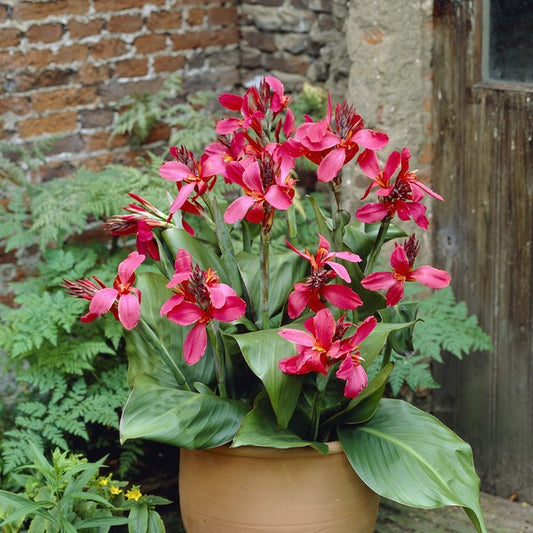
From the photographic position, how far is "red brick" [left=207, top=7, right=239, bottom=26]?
3.89 meters

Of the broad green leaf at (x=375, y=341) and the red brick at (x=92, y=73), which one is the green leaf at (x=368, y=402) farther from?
the red brick at (x=92, y=73)

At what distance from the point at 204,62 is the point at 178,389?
1.89 m

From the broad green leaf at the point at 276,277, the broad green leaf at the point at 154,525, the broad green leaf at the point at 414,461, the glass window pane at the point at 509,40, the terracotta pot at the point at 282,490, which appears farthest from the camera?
the glass window pane at the point at 509,40

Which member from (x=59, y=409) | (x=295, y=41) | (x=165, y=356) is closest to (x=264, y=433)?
(x=165, y=356)

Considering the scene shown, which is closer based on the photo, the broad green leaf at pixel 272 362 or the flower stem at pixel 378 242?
the broad green leaf at pixel 272 362

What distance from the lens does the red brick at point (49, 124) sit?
3425 millimetres

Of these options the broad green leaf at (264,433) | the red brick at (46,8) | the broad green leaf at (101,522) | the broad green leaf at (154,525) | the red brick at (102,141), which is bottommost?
the broad green leaf at (154,525)

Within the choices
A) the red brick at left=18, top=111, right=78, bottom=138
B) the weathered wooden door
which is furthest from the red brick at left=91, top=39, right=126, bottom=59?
the weathered wooden door

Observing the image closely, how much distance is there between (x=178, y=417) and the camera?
7.24 feet

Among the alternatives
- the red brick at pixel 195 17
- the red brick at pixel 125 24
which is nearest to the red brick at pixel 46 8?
the red brick at pixel 125 24

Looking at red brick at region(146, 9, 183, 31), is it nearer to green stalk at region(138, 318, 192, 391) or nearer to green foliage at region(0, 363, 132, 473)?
green foliage at region(0, 363, 132, 473)

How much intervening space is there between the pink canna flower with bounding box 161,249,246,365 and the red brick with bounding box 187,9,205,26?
1.94 meters

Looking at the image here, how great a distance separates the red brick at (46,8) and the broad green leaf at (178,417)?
5.35 ft

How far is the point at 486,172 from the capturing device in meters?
3.26
